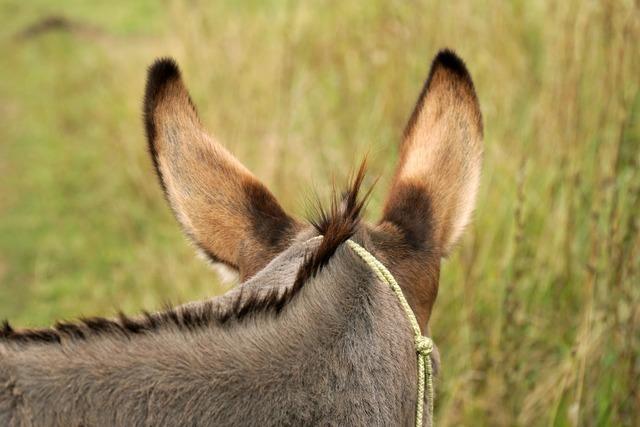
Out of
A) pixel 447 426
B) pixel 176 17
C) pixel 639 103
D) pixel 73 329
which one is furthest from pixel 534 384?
pixel 176 17

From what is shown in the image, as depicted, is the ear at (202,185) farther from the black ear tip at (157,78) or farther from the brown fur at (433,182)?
the brown fur at (433,182)

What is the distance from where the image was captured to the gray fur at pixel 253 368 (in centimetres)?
155

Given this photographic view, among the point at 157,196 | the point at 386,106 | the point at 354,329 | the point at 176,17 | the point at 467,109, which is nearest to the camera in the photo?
the point at 354,329

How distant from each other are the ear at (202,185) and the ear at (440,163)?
11.5 inches

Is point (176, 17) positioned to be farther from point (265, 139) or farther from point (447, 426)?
point (447, 426)

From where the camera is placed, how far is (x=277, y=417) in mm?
1714

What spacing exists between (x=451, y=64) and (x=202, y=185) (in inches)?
28.3

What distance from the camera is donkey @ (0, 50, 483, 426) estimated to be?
1585 mm

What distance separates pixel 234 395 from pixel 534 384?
286 cm

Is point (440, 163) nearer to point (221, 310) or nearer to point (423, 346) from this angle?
point (423, 346)

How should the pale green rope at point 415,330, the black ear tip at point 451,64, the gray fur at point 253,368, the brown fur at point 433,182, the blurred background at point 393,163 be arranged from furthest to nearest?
the blurred background at point 393,163 → the black ear tip at point 451,64 → the brown fur at point 433,182 → the pale green rope at point 415,330 → the gray fur at point 253,368

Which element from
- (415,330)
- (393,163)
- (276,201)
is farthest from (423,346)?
(393,163)

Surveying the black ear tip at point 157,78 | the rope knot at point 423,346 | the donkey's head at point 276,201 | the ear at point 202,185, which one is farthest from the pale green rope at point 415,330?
the black ear tip at point 157,78

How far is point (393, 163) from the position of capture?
5.48m
